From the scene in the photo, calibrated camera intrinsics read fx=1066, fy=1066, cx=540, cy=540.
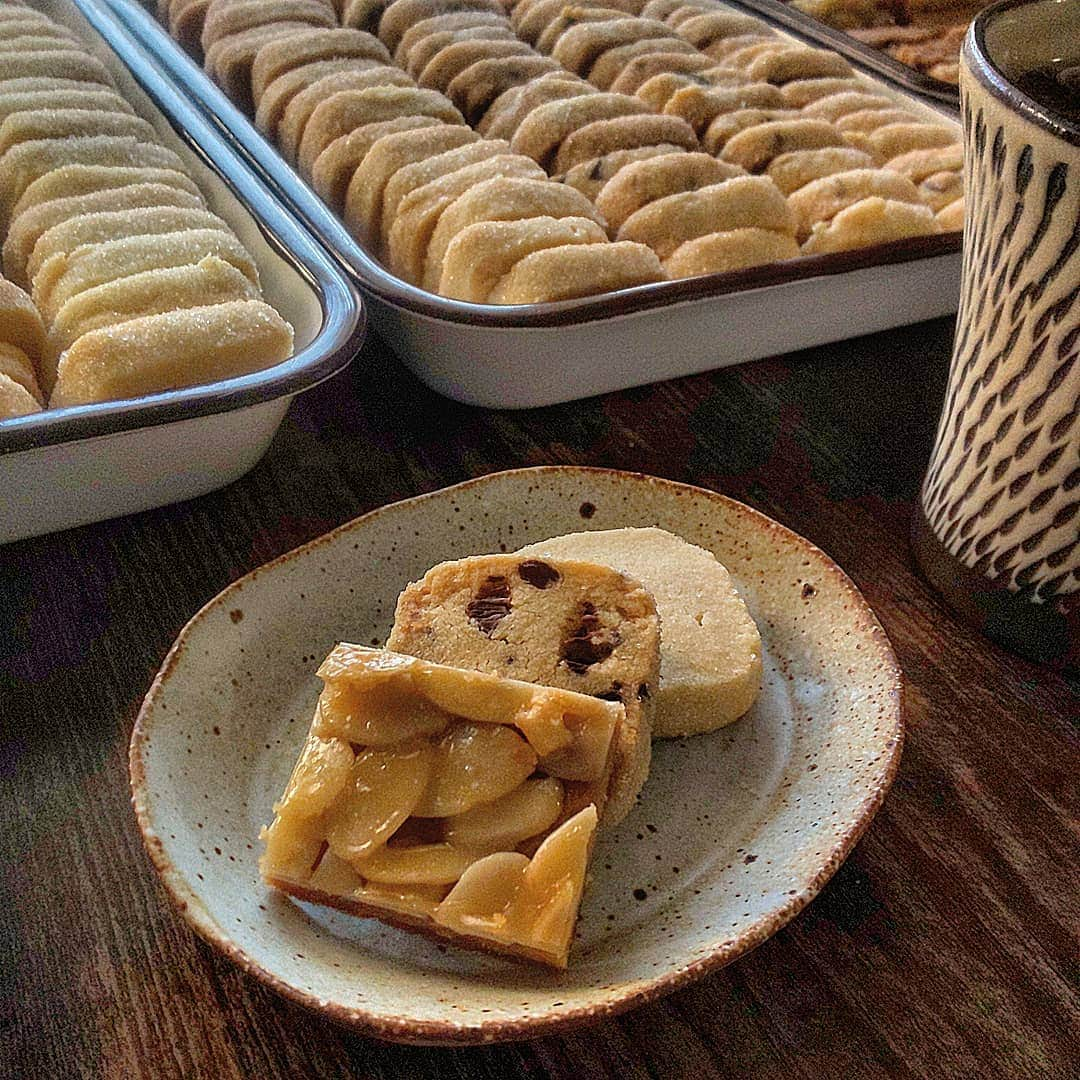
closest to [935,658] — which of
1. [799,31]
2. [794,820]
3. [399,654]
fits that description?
[794,820]

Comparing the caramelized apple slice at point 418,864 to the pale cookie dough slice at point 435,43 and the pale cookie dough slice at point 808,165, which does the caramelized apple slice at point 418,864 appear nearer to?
the pale cookie dough slice at point 808,165

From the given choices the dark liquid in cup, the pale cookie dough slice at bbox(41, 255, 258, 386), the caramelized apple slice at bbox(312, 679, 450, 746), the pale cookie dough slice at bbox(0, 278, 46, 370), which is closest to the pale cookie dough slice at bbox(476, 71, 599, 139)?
the pale cookie dough slice at bbox(41, 255, 258, 386)

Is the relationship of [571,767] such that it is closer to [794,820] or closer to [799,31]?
[794,820]

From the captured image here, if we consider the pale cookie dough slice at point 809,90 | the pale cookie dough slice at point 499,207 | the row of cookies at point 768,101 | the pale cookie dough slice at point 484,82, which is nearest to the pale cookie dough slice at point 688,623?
the pale cookie dough slice at point 499,207

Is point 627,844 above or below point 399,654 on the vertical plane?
below

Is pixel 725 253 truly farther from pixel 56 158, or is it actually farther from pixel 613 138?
pixel 56 158

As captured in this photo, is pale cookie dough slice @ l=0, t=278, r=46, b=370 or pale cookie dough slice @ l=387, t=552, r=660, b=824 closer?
pale cookie dough slice @ l=387, t=552, r=660, b=824

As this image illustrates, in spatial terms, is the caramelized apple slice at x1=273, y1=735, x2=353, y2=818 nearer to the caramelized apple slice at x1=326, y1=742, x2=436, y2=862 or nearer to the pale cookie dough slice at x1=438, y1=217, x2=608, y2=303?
the caramelized apple slice at x1=326, y1=742, x2=436, y2=862
